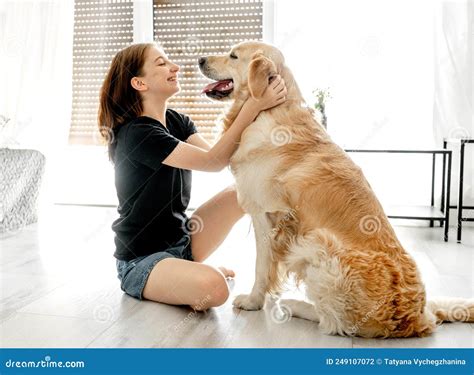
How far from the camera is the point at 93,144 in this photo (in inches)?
178

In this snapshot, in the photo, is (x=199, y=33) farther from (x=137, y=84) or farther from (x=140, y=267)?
(x=140, y=267)

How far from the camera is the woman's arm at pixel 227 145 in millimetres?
1831

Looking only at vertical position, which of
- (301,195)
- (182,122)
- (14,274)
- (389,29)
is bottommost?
(14,274)

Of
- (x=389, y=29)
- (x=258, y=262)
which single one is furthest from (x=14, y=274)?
(x=389, y=29)

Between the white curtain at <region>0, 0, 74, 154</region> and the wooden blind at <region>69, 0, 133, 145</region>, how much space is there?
23cm

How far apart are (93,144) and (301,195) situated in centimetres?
320

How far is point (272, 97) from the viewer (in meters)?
1.82

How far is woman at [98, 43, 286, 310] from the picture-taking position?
73.0 inches

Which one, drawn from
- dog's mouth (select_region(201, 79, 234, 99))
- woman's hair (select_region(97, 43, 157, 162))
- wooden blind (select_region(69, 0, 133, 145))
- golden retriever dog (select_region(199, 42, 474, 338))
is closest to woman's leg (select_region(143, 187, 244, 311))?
golden retriever dog (select_region(199, 42, 474, 338))

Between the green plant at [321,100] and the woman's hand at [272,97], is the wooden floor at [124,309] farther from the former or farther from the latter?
the green plant at [321,100]

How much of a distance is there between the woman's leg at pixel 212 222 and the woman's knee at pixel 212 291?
36cm

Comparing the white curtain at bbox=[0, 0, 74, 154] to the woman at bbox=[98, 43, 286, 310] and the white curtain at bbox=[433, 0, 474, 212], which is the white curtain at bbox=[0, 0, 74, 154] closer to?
the woman at bbox=[98, 43, 286, 310]

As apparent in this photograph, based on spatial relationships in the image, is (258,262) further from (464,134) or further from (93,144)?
(93,144)

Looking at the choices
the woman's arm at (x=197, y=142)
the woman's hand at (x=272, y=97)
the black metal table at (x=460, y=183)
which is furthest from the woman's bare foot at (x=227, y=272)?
the black metal table at (x=460, y=183)
